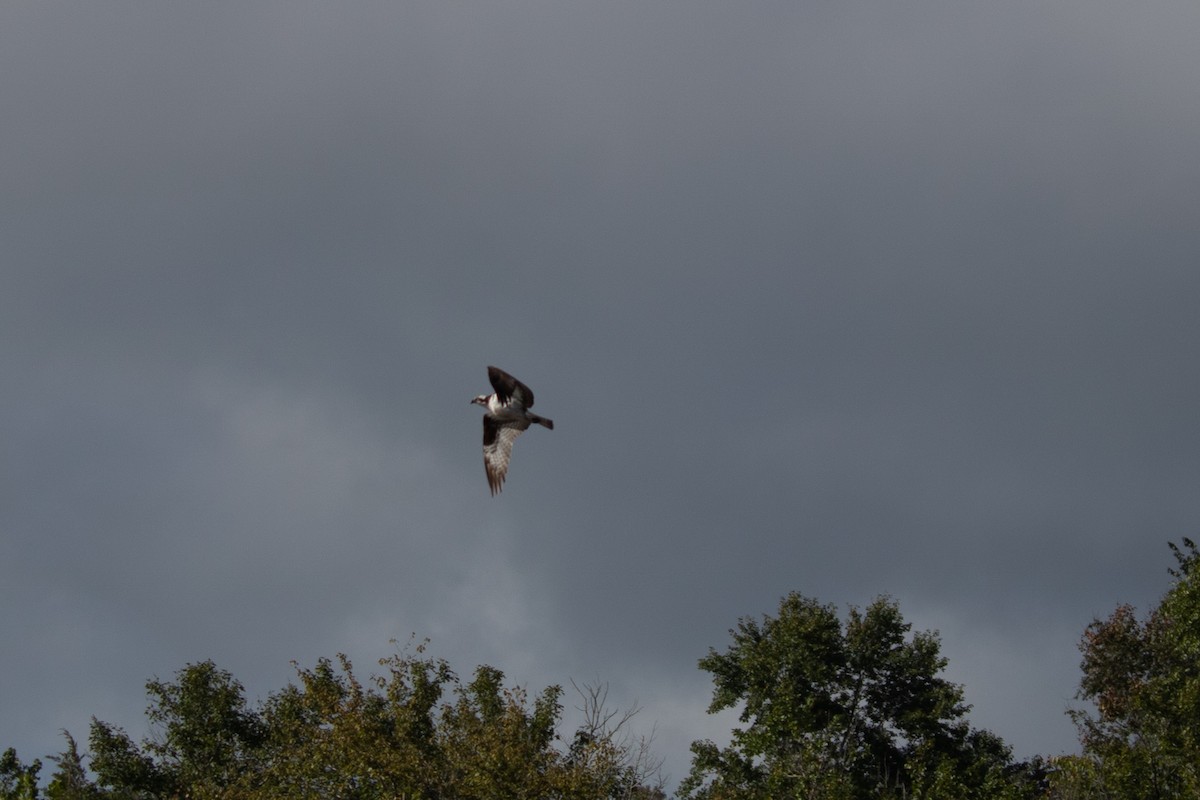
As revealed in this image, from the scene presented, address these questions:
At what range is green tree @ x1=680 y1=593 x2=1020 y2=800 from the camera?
5078 cm

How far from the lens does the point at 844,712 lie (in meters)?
53.6

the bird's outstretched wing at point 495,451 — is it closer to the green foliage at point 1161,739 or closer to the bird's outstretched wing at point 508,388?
the bird's outstretched wing at point 508,388

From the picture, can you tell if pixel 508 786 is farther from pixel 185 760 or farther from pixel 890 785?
pixel 890 785

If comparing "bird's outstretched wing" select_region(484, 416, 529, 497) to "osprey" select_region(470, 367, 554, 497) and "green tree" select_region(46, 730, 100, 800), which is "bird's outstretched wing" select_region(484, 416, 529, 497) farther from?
"green tree" select_region(46, 730, 100, 800)

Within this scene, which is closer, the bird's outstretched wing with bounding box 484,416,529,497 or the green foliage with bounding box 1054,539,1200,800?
the bird's outstretched wing with bounding box 484,416,529,497

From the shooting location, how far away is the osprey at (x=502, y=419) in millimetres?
30344

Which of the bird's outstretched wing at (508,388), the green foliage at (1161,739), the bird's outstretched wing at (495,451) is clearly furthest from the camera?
the green foliage at (1161,739)

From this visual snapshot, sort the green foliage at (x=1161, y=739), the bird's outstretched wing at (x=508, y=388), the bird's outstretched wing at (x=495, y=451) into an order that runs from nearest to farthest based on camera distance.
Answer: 1. the bird's outstretched wing at (x=508, y=388)
2. the bird's outstretched wing at (x=495, y=451)
3. the green foliage at (x=1161, y=739)

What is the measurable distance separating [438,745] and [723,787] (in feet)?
38.8

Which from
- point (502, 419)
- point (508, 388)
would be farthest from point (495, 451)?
point (508, 388)

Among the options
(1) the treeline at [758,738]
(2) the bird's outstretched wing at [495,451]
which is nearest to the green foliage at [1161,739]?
(1) the treeline at [758,738]

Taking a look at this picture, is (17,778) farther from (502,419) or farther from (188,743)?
(502,419)

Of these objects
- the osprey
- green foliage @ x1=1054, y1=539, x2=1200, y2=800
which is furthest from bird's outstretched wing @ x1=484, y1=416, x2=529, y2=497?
green foliage @ x1=1054, y1=539, x2=1200, y2=800

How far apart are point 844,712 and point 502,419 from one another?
26.1 meters
